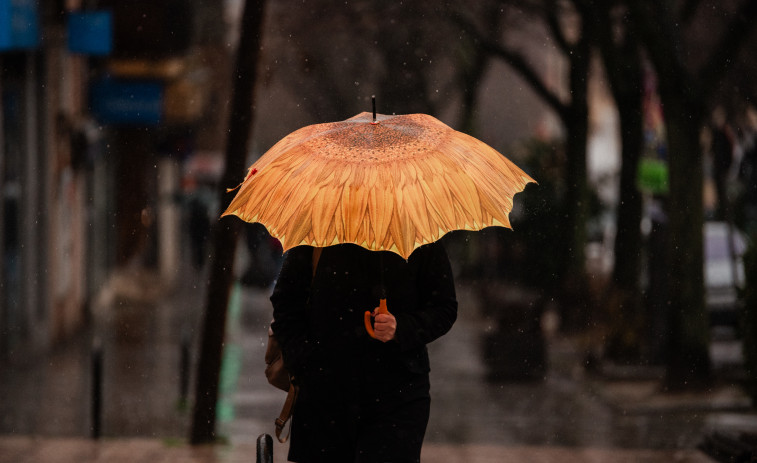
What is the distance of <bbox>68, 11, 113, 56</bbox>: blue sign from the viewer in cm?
1630

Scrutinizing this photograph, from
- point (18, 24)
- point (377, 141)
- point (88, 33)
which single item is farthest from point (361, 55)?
point (377, 141)

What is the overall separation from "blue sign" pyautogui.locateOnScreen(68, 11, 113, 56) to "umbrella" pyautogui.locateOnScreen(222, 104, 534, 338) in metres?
12.6

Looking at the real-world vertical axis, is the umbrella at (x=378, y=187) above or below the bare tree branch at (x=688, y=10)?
below

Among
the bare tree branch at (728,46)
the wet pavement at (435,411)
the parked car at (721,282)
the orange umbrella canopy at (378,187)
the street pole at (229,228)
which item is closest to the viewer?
the orange umbrella canopy at (378,187)

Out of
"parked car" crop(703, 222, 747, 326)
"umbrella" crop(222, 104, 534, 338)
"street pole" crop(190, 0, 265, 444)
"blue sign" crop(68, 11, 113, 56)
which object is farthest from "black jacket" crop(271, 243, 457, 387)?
"blue sign" crop(68, 11, 113, 56)

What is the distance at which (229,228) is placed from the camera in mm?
8375

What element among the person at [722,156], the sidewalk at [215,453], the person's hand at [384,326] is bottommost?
the sidewalk at [215,453]

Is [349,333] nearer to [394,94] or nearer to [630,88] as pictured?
[630,88]

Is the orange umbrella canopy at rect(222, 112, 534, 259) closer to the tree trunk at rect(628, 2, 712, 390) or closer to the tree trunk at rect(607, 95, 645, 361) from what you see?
the tree trunk at rect(628, 2, 712, 390)

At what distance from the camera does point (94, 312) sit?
2120cm

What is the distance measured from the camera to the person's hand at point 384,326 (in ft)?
13.3

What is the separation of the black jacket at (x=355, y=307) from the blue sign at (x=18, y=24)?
29.6 ft

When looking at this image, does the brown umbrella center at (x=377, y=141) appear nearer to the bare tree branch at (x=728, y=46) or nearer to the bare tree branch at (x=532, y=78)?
the bare tree branch at (x=728, y=46)

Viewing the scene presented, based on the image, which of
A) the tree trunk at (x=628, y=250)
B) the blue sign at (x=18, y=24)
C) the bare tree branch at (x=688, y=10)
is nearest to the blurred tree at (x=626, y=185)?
the tree trunk at (x=628, y=250)
